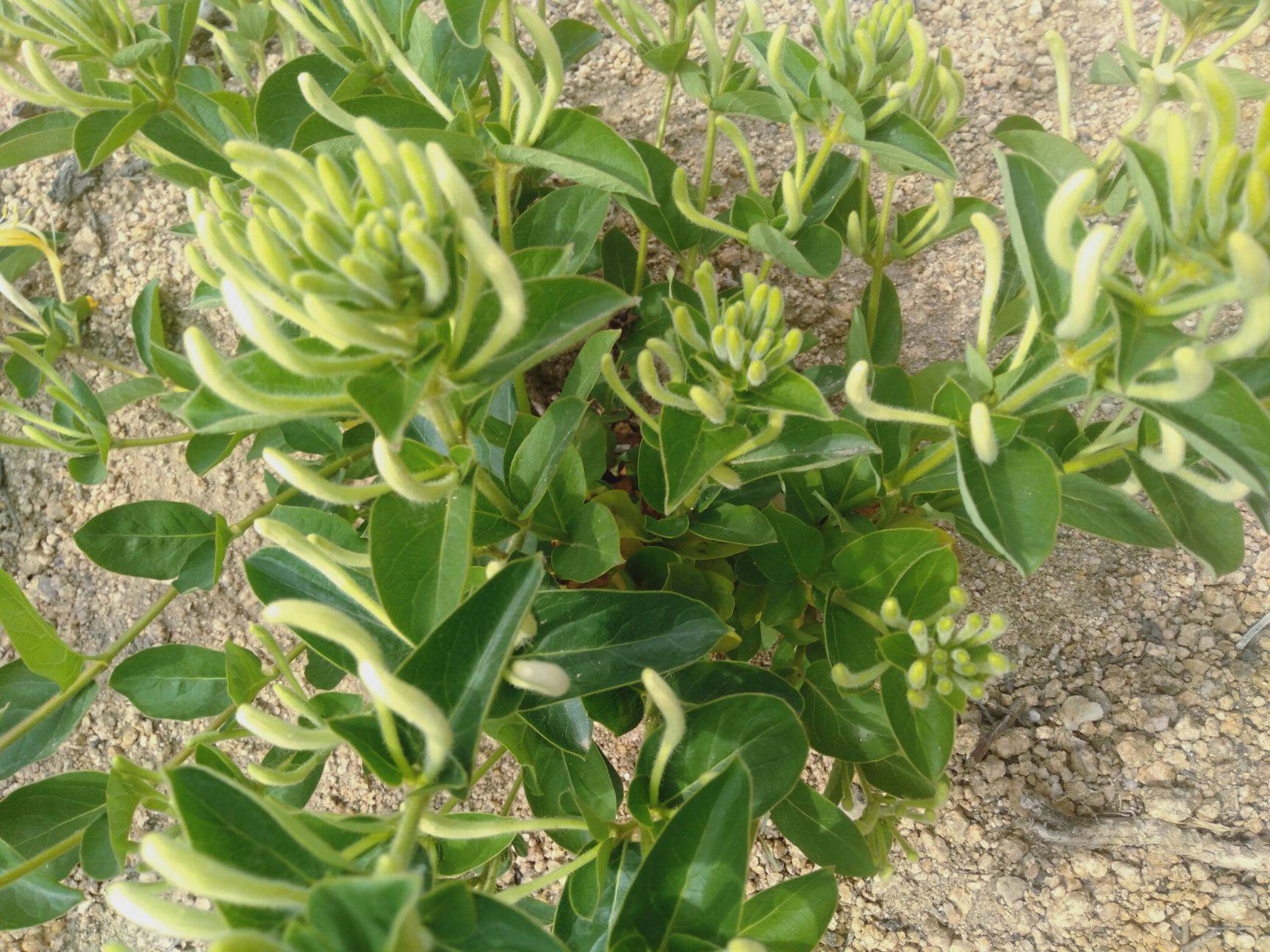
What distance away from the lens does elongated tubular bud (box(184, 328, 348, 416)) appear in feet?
1.70

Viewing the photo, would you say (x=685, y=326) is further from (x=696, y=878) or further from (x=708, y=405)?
(x=696, y=878)

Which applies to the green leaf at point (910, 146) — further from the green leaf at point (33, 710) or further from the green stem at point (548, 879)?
the green leaf at point (33, 710)

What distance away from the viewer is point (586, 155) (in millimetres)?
855

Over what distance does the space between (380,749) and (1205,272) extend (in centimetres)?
68

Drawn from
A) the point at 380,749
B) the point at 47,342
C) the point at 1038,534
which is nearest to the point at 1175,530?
the point at 1038,534

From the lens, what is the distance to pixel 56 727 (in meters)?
1.08

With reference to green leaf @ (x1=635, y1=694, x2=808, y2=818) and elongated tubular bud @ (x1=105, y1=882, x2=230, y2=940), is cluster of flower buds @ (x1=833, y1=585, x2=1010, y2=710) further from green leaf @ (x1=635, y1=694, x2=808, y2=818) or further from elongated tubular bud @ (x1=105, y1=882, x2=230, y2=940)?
elongated tubular bud @ (x1=105, y1=882, x2=230, y2=940)

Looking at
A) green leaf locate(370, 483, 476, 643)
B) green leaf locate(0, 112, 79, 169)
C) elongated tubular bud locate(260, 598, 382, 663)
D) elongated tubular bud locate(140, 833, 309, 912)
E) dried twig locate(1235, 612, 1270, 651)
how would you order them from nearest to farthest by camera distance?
elongated tubular bud locate(140, 833, 309, 912)
elongated tubular bud locate(260, 598, 382, 663)
green leaf locate(370, 483, 476, 643)
green leaf locate(0, 112, 79, 169)
dried twig locate(1235, 612, 1270, 651)

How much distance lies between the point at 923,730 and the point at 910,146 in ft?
1.99

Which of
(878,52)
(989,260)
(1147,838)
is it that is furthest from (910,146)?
(1147,838)

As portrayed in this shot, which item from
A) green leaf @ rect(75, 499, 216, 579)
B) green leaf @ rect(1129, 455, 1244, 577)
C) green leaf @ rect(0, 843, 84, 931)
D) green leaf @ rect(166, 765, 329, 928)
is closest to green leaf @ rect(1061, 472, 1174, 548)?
green leaf @ rect(1129, 455, 1244, 577)

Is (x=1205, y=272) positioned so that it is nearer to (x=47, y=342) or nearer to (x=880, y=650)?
(x=880, y=650)

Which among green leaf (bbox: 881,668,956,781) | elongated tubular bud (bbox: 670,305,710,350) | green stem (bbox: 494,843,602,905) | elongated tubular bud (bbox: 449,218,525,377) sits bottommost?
green stem (bbox: 494,843,602,905)

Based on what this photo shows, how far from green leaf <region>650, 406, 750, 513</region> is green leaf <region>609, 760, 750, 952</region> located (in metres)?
0.26
